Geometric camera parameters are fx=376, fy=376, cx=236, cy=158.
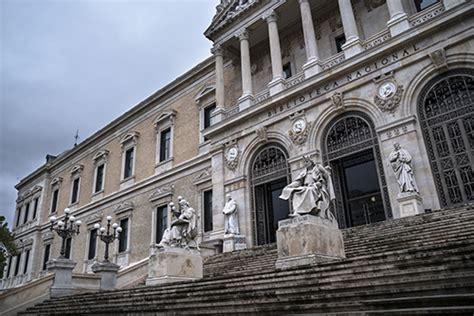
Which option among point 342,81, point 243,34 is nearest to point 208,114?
point 243,34

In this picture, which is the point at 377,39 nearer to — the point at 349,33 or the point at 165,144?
the point at 349,33

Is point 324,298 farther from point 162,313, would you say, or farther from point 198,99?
point 198,99

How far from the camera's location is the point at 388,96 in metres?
11.9

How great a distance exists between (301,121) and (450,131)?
4.86m

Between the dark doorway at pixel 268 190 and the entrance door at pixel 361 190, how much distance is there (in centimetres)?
225

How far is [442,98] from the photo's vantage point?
1113cm

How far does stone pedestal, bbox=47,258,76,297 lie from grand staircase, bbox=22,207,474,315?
3948 millimetres

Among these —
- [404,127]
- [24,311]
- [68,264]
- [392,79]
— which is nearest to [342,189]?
[404,127]

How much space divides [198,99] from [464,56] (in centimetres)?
1303

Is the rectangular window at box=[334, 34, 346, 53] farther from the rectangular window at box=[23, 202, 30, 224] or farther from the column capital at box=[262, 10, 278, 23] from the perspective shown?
the rectangular window at box=[23, 202, 30, 224]

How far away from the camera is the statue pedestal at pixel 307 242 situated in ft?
22.4

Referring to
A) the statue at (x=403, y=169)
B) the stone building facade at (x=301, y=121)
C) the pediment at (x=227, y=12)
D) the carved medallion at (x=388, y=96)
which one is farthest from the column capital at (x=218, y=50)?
the statue at (x=403, y=169)

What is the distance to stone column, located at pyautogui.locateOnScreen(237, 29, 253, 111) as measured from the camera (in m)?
16.0

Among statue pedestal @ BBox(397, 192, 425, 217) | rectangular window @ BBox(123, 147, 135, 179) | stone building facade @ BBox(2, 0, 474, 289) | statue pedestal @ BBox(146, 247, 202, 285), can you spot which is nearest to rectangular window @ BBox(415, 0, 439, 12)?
stone building facade @ BBox(2, 0, 474, 289)
